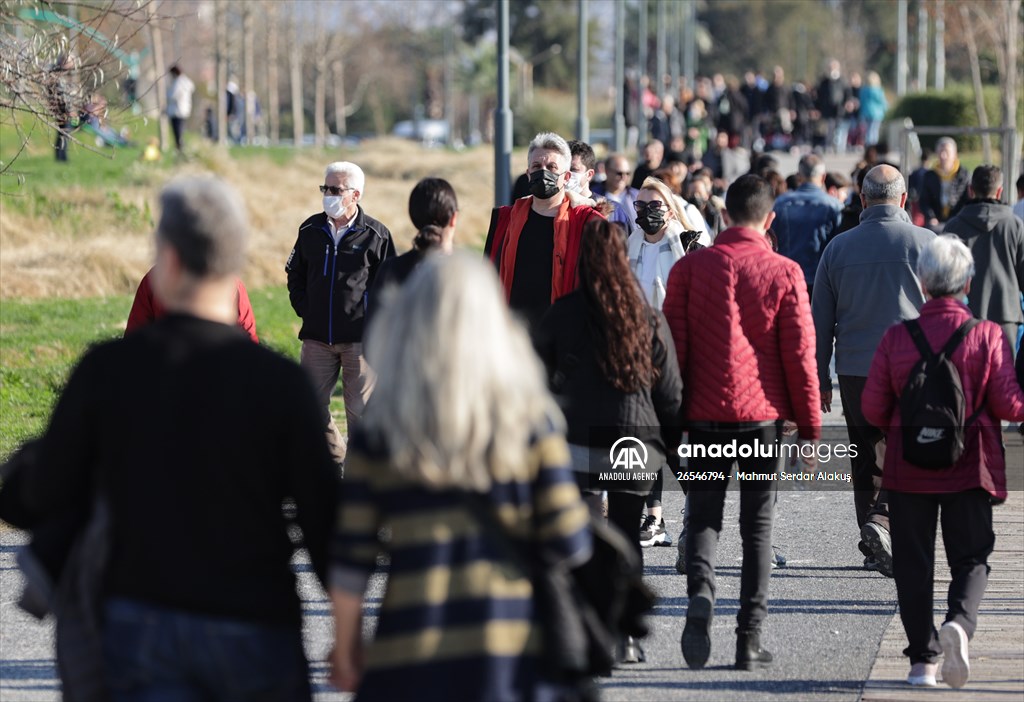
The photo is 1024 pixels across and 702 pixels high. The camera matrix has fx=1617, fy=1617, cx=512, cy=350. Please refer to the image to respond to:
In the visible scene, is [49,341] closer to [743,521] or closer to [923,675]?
[743,521]

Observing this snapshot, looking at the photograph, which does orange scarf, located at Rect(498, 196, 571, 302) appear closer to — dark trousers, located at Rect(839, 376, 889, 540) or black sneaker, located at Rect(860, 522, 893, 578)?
dark trousers, located at Rect(839, 376, 889, 540)

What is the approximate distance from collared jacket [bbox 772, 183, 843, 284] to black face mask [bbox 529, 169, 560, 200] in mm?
4625

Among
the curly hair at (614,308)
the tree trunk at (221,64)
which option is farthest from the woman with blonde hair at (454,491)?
the tree trunk at (221,64)

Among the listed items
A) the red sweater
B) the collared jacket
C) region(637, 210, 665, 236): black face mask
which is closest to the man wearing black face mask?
region(637, 210, 665, 236): black face mask

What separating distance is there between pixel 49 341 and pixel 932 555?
10508 mm

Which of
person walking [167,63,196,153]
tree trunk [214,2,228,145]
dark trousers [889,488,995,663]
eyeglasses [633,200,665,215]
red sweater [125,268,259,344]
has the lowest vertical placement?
dark trousers [889,488,995,663]

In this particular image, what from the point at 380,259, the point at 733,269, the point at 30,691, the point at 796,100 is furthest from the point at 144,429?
the point at 796,100

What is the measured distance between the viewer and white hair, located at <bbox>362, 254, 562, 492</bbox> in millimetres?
3250

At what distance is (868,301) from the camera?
7652mm

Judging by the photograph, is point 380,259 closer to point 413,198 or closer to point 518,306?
point 518,306

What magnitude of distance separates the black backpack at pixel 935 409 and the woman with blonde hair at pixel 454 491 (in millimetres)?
2651

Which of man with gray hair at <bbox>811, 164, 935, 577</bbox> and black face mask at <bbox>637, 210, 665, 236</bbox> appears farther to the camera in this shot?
black face mask at <bbox>637, 210, 665, 236</bbox>

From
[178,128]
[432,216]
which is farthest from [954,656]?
[178,128]

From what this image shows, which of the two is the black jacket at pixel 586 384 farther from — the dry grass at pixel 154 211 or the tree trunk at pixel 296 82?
the tree trunk at pixel 296 82
